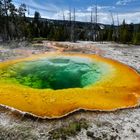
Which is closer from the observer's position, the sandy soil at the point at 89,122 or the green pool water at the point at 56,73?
the sandy soil at the point at 89,122

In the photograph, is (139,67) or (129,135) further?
(139,67)

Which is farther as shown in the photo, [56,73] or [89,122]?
[56,73]

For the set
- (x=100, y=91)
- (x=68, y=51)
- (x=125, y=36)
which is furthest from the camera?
(x=125, y=36)

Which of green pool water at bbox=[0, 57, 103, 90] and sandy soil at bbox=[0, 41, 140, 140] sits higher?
green pool water at bbox=[0, 57, 103, 90]

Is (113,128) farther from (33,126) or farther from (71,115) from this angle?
(33,126)

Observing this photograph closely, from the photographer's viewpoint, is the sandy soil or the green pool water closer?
the sandy soil

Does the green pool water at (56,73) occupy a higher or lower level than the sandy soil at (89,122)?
higher

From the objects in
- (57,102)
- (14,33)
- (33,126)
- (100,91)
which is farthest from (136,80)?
(14,33)

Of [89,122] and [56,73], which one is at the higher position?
[56,73]
